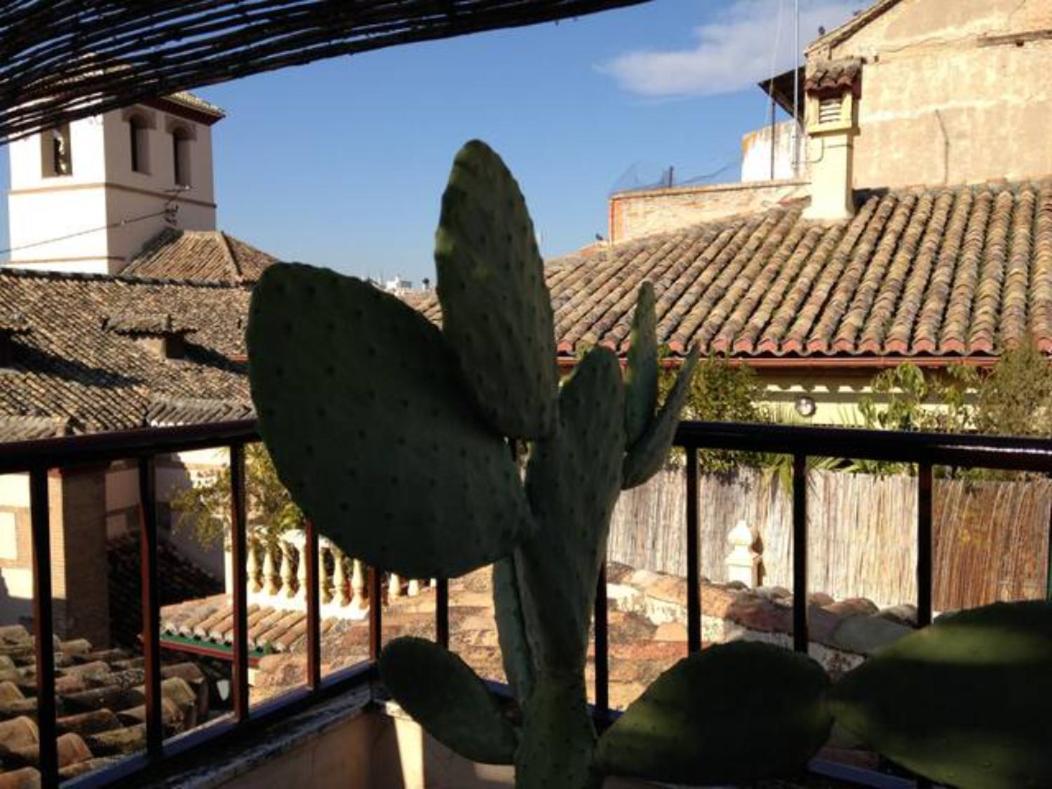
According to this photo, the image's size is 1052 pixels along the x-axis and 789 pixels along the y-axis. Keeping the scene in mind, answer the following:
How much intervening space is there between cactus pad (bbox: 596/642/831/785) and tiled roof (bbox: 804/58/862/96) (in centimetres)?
919

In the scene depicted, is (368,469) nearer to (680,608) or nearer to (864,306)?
(680,608)

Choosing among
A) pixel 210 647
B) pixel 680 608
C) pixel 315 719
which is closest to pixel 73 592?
pixel 210 647

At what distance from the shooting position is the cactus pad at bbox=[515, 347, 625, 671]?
4.61 ft

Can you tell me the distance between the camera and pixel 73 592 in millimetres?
12453

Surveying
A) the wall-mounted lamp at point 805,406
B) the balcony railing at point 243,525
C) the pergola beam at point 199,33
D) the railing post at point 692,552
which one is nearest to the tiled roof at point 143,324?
the wall-mounted lamp at point 805,406

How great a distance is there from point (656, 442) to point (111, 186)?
28.4m

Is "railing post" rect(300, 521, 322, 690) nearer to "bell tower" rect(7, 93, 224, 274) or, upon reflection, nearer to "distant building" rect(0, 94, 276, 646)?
"distant building" rect(0, 94, 276, 646)

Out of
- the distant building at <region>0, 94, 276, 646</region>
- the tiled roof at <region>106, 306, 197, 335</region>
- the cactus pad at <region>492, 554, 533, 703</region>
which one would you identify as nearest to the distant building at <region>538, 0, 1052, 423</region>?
the distant building at <region>0, 94, 276, 646</region>

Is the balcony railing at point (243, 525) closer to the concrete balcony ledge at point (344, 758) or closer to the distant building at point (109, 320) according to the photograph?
the concrete balcony ledge at point (344, 758)

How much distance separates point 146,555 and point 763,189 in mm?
→ 12777

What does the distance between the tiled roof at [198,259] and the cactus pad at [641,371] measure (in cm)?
2378

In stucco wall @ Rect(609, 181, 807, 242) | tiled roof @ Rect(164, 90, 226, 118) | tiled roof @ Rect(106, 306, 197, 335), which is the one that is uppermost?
tiled roof @ Rect(164, 90, 226, 118)

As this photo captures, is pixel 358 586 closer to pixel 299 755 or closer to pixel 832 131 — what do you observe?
pixel 299 755

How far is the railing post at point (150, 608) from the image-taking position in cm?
192
